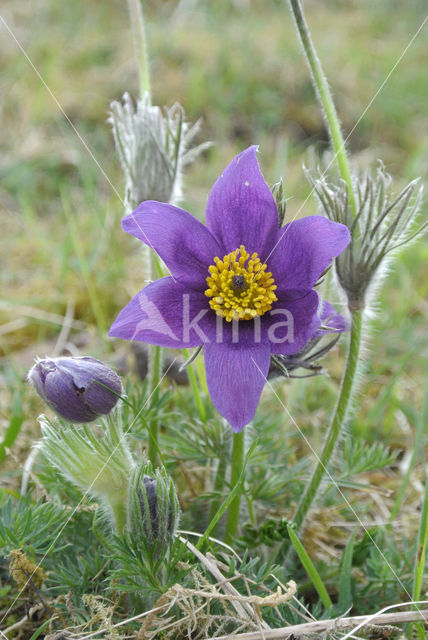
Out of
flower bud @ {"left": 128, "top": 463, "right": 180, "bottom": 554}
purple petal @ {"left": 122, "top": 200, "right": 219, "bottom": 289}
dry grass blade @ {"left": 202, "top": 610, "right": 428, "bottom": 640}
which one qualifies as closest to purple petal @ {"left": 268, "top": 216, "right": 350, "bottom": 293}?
purple petal @ {"left": 122, "top": 200, "right": 219, "bottom": 289}

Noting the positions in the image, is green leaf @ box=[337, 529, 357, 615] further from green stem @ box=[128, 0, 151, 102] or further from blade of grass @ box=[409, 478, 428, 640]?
green stem @ box=[128, 0, 151, 102]

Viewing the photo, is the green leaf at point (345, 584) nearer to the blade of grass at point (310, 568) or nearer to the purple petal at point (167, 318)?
the blade of grass at point (310, 568)

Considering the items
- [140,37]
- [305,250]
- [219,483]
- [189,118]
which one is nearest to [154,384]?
[219,483]

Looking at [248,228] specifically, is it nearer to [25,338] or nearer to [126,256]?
[25,338]

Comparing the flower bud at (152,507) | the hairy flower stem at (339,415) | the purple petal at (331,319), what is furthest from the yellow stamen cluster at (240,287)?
the flower bud at (152,507)

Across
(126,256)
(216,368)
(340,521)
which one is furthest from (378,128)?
(216,368)
